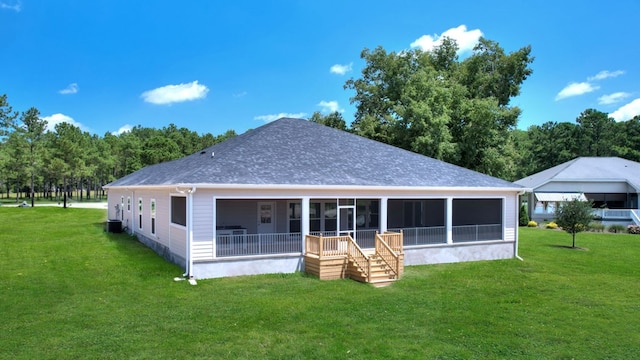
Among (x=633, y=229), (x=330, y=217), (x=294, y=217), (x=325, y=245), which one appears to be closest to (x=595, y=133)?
(x=633, y=229)

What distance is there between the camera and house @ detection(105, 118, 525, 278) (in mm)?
14961

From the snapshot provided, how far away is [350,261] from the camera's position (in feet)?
50.8

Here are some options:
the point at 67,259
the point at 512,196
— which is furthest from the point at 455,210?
the point at 67,259

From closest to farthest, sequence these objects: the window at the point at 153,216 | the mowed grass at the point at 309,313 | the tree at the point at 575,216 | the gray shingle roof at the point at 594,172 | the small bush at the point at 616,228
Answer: the mowed grass at the point at 309,313 < the window at the point at 153,216 < the tree at the point at 575,216 < the small bush at the point at 616,228 < the gray shingle roof at the point at 594,172

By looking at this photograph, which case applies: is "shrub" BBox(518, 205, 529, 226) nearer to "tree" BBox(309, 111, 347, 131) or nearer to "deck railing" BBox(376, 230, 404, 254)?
"tree" BBox(309, 111, 347, 131)

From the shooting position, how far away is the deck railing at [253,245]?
15195mm

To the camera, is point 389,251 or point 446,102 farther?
point 446,102

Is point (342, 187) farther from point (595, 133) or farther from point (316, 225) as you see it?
point (595, 133)

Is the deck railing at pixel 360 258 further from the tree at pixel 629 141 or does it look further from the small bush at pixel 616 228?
the tree at pixel 629 141

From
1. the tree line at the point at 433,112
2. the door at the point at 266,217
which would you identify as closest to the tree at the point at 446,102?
the tree line at the point at 433,112

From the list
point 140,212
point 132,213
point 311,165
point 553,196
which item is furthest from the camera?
point 553,196

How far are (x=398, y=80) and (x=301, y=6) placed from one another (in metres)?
16.0

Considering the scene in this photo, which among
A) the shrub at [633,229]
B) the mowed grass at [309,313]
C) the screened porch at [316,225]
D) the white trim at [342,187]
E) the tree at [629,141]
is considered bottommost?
the shrub at [633,229]

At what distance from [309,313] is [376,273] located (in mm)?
4500
